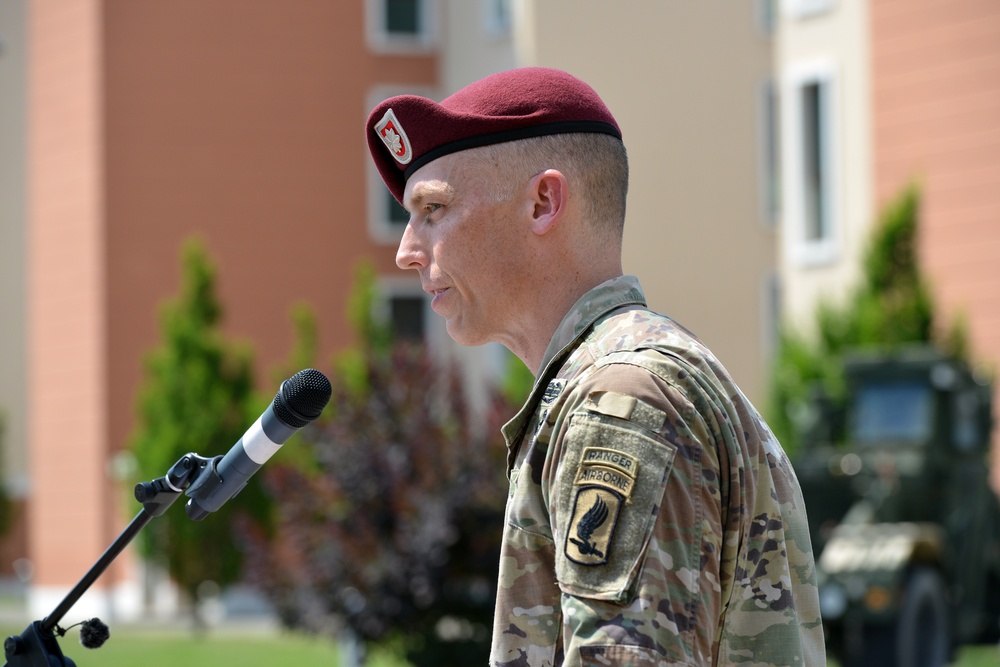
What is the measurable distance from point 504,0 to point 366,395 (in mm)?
15509

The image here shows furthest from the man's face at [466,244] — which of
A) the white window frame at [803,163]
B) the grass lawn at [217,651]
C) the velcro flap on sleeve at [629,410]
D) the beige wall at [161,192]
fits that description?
the beige wall at [161,192]

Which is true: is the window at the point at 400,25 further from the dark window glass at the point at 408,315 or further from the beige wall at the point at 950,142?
the beige wall at the point at 950,142

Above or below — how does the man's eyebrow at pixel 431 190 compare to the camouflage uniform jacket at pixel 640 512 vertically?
above

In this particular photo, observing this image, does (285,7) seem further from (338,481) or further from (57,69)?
(338,481)

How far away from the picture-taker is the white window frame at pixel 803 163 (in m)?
20.9

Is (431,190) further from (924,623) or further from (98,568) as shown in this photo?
(924,623)

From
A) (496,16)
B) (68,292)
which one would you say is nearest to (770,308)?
(496,16)

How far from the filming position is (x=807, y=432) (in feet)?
49.8

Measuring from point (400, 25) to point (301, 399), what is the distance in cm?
2814

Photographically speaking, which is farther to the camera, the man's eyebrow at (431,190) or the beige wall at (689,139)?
the beige wall at (689,139)

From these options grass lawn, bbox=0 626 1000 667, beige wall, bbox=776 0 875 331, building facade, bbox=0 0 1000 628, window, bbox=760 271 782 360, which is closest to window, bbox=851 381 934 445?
grass lawn, bbox=0 626 1000 667

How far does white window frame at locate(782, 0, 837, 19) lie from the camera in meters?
21.5

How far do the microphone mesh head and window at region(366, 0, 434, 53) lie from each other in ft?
91.0

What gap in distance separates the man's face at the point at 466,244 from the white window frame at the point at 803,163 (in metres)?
18.7
